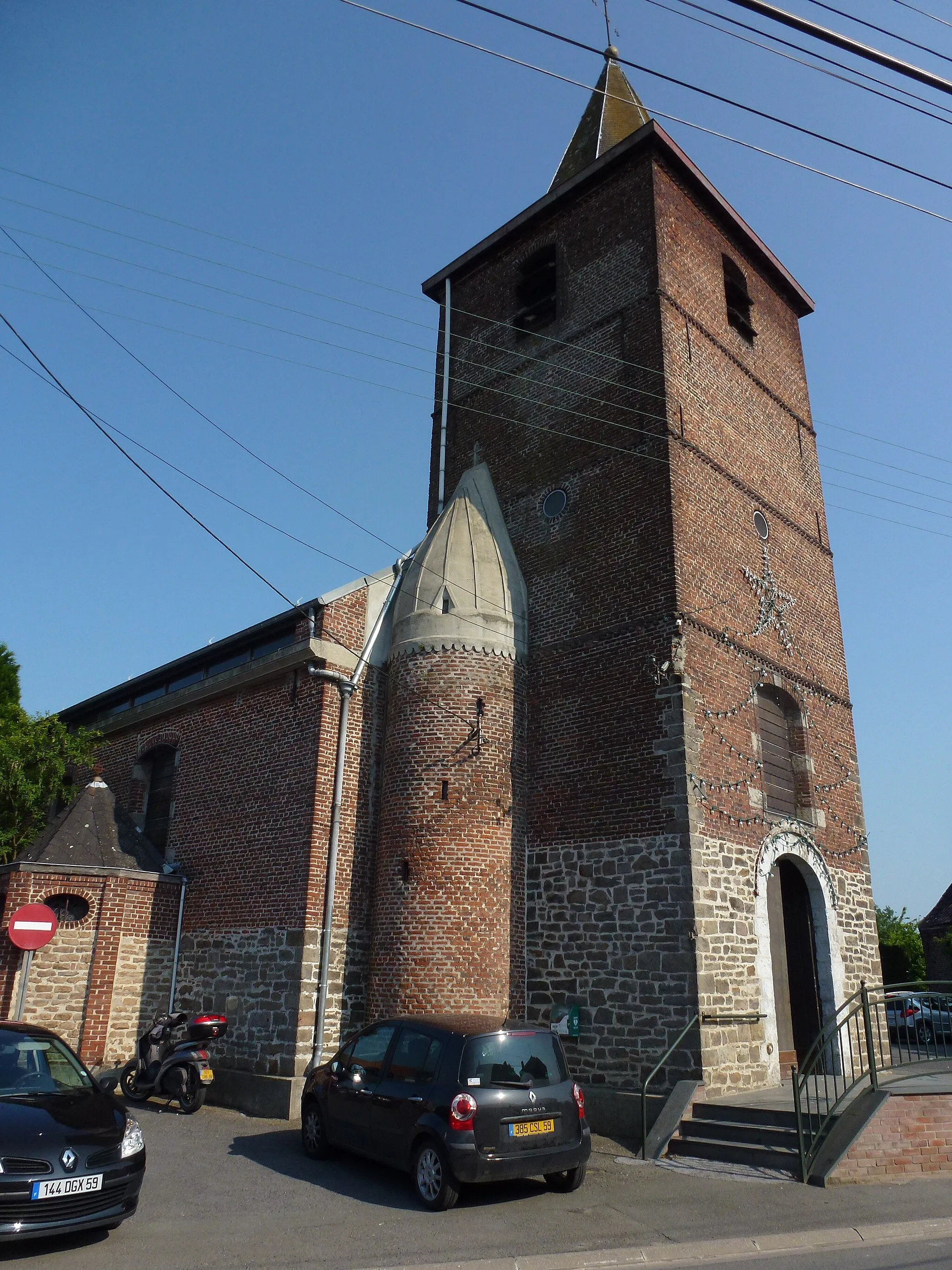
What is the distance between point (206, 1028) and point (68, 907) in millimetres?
3967

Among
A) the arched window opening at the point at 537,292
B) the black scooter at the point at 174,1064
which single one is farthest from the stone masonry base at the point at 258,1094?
the arched window opening at the point at 537,292

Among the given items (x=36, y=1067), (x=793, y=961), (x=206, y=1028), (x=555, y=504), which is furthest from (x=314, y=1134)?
(x=555, y=504)

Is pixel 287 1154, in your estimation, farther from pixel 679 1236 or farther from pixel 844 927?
pixel 844 927

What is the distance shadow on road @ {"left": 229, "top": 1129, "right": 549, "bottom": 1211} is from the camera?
7.49 meters

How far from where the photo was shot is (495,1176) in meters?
7.08

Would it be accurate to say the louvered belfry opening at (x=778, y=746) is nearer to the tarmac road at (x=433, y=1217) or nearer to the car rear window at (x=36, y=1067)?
the tarmac road at (x=433, y=1217)

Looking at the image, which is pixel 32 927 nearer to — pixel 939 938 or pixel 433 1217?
pixel 433 1217

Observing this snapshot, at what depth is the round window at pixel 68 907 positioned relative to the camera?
14.1 metres

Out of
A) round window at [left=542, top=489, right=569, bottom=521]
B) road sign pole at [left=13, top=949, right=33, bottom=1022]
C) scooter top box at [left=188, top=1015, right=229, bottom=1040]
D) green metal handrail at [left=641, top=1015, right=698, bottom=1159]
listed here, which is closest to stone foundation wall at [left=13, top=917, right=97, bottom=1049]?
road sign pole at [left=13, top=949, right=33, bottom=1022]

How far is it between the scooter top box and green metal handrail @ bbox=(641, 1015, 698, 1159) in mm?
5343

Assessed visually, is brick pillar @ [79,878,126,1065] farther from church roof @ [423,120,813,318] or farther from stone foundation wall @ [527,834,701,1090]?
church roof @ [423,120,813,318]

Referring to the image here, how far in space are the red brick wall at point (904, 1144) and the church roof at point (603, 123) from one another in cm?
1739

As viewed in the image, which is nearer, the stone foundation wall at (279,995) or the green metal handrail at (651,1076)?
the green metal handrail at (651,1076)

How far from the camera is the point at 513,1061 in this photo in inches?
299
